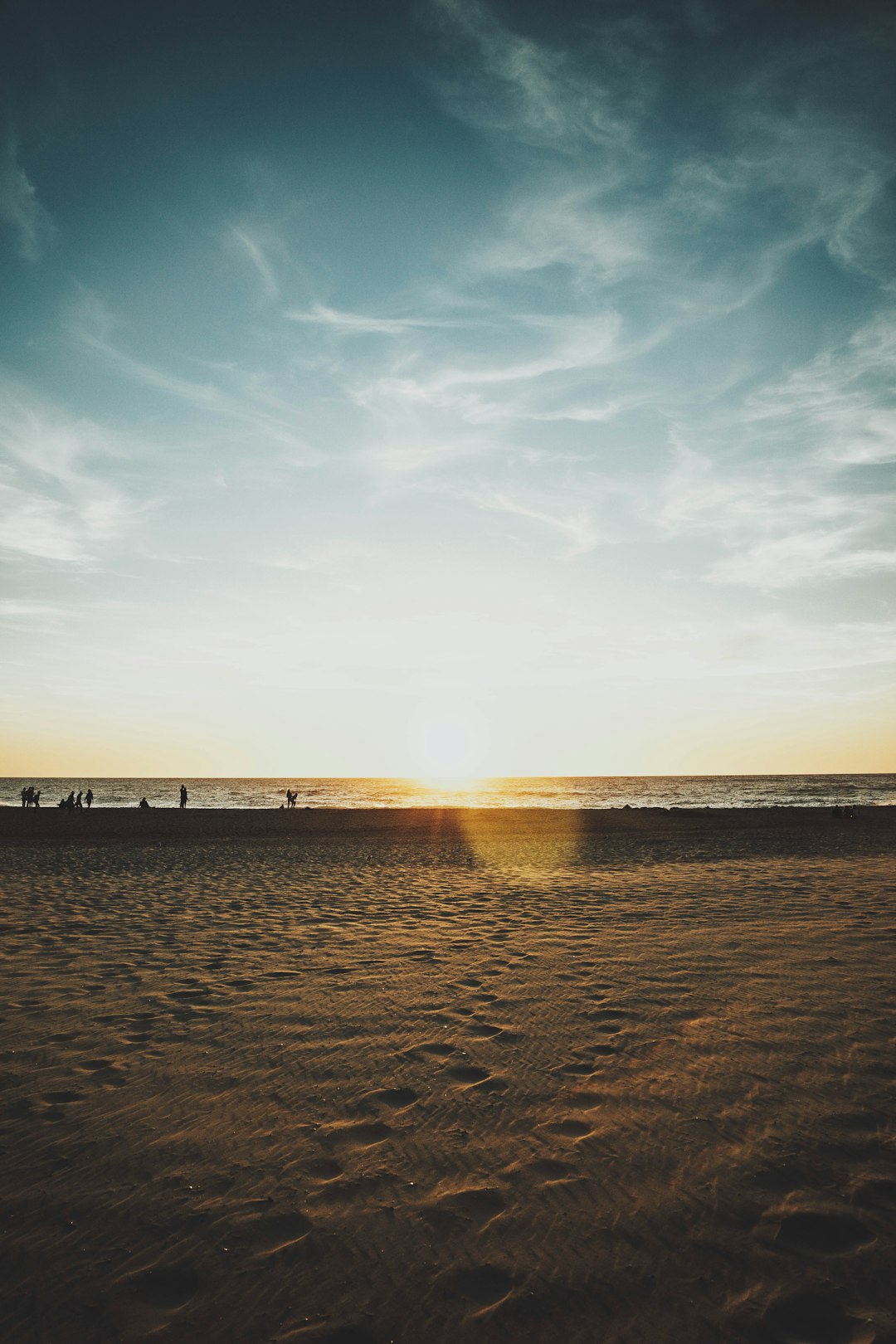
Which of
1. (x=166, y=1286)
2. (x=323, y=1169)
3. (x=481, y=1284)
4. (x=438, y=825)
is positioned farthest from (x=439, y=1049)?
(x=438, y=825)

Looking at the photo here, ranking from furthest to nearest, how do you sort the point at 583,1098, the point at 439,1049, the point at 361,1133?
the point at 439,1049 → the point at 583,1098 → the point at 361,1133

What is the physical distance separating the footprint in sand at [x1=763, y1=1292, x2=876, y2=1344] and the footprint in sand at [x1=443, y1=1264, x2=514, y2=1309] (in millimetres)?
1137

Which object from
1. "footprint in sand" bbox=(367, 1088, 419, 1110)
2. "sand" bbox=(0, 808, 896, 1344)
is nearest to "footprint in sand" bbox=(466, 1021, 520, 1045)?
"sand" bbox=(0, 808, 896, 1344)

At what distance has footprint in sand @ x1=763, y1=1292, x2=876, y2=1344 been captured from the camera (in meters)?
2.81

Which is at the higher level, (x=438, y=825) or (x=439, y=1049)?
(x=439, y=1049)

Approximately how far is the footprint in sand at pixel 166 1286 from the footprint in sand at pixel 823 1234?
9.49ft

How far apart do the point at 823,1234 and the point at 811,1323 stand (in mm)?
612

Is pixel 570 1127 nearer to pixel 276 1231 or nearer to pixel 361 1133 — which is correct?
pixel 361 1133

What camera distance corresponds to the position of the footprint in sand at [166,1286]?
3.01 metres

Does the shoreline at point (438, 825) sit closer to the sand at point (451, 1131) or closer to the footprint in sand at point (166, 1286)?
the sand at point (451, 1131)

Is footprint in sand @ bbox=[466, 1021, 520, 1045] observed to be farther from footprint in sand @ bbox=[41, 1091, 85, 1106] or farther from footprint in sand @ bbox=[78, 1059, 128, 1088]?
footprint in sand @ bbox=[41, 1091, 85, 1106]

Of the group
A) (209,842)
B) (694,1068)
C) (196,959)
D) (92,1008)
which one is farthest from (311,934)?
(209,842)

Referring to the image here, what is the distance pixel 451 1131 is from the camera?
14.5ft

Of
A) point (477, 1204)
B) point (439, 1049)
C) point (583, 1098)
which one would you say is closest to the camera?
→ point (477, 1204)
